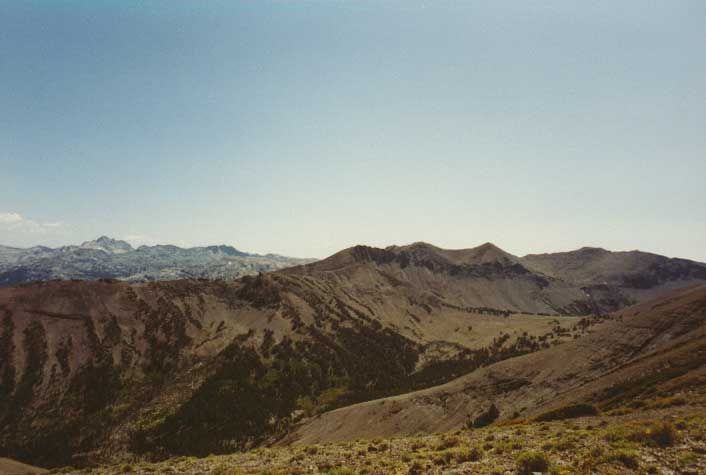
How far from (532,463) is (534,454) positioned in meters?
0.68

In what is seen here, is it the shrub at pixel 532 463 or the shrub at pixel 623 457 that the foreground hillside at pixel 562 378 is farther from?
the shrub at pixel 532 463

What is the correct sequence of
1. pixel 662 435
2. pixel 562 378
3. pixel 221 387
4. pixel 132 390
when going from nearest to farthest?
pixel 662 435, pixel 562 378, pixel 132 390, pixel 221 387

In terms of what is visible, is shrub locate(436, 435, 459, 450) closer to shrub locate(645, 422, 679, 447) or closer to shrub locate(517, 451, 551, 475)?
shrub locate(517, 451, 551, 475)

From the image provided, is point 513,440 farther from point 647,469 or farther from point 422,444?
point 647,469

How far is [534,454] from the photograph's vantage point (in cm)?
1964

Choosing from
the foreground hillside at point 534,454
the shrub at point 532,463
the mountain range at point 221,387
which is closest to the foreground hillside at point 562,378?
the mountain range at point 221,387

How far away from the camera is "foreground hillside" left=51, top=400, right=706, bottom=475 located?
59.2 feet

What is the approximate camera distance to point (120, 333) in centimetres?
19312

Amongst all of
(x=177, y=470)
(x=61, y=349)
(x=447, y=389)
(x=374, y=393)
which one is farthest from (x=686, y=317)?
(x=61, y=349)

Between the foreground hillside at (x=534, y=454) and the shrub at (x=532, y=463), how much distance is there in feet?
0.16

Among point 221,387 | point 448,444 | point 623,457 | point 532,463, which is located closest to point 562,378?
point 448,444

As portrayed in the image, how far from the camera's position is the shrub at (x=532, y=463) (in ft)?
61.0

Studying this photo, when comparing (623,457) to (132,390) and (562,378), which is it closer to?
(562,378)

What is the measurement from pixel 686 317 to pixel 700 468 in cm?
6581
